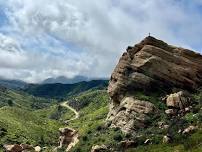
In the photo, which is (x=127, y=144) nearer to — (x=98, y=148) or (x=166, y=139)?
(x=98, y=148)

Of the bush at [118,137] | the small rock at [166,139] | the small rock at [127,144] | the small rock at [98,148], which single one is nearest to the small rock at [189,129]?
the small rock at [166,139]

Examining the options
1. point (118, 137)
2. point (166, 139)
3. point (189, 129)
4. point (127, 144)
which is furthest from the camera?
point (118, 137)

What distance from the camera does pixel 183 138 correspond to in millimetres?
182625

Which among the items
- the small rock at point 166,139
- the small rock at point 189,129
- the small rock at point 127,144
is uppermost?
the small rock at point 189,129

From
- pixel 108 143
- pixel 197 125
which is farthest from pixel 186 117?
pixel 108 143

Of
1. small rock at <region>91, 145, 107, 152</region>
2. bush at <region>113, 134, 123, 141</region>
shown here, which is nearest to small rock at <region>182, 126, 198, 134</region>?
bush at <region>113, 134, 123, 141</region>

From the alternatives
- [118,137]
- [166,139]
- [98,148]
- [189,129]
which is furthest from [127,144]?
[189,129]

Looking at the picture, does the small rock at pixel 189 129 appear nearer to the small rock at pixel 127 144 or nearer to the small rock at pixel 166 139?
the small rock at pixel 166 139

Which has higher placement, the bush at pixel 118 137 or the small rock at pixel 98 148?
the bush at pixel 118 137

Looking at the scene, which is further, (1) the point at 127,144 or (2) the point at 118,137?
(2) the point at 118,137

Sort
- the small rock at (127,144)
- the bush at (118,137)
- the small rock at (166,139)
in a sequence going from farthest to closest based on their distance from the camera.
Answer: the bush at (118,137), the small rock at (127,144), the small rock at (166,139)

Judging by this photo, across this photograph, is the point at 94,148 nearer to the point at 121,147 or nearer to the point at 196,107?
the point at 121,147

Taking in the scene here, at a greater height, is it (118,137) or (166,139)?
(118,137)

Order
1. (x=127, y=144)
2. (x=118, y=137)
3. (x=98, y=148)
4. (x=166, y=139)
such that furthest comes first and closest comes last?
1. (x=118, y=137)
2. (x=98, y=148)
3. (x=127, y=144)
4. (x=166, y=139)
